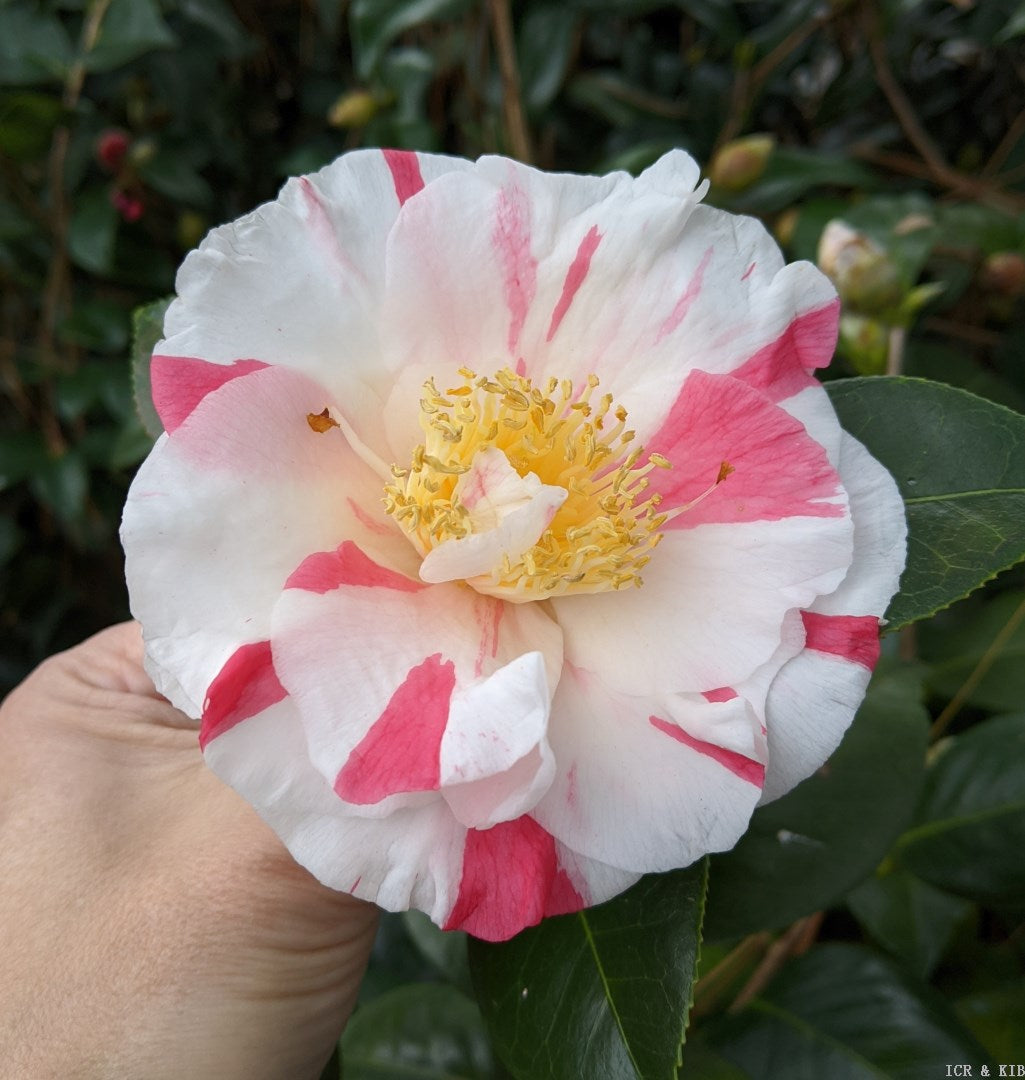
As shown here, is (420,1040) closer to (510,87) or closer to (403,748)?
(403,748)

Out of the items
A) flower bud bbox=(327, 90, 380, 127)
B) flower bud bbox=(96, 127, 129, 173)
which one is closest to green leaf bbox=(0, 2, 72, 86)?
flower bud bbox=(96, 127, 129, 173)

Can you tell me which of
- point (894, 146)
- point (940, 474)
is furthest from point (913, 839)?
point (894, 146)

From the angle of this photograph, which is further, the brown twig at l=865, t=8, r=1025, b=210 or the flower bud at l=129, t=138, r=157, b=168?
the flower bud at l=129, t=138, r=157, b=168

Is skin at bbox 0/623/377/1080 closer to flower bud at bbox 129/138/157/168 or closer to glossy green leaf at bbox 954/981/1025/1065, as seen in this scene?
glossy green leaf at bbox 954/981/1025/1065

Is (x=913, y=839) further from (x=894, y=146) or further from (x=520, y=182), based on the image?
(x=894, y=146)

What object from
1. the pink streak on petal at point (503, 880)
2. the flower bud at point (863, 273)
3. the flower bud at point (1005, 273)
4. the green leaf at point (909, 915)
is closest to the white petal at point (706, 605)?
the pink streak on petal at point (503, 880)
